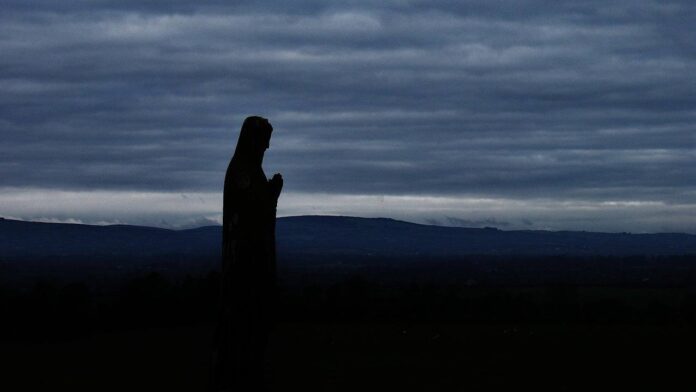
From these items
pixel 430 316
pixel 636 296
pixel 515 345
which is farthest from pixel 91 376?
pixel 636 296

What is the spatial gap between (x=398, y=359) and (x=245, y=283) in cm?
3552

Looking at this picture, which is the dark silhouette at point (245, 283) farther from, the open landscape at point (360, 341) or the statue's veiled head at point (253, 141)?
the open landscape at point (360, 341)

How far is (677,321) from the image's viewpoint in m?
68.6

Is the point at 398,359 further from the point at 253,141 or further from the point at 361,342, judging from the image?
the point at 253,141

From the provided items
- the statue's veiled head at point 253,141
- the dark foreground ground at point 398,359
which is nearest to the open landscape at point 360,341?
the dark foreground ground at point 398,359

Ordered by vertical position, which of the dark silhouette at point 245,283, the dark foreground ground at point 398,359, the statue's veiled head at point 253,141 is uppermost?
the statue's veiled head at point 253,141

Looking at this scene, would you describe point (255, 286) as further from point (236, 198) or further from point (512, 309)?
point (512, 309)

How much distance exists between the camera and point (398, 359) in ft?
164

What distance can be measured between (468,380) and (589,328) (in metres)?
22.1

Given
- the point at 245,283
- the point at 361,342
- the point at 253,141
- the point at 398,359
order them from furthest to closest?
the point at 361,342 < the point at 398,359 < the point at 253,141 < the point at 245,283

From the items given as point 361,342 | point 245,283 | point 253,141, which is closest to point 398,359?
point 361,342

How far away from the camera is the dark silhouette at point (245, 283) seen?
1533 cm

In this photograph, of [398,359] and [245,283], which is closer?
[245,283]

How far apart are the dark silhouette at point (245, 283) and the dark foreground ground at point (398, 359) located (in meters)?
16.4
